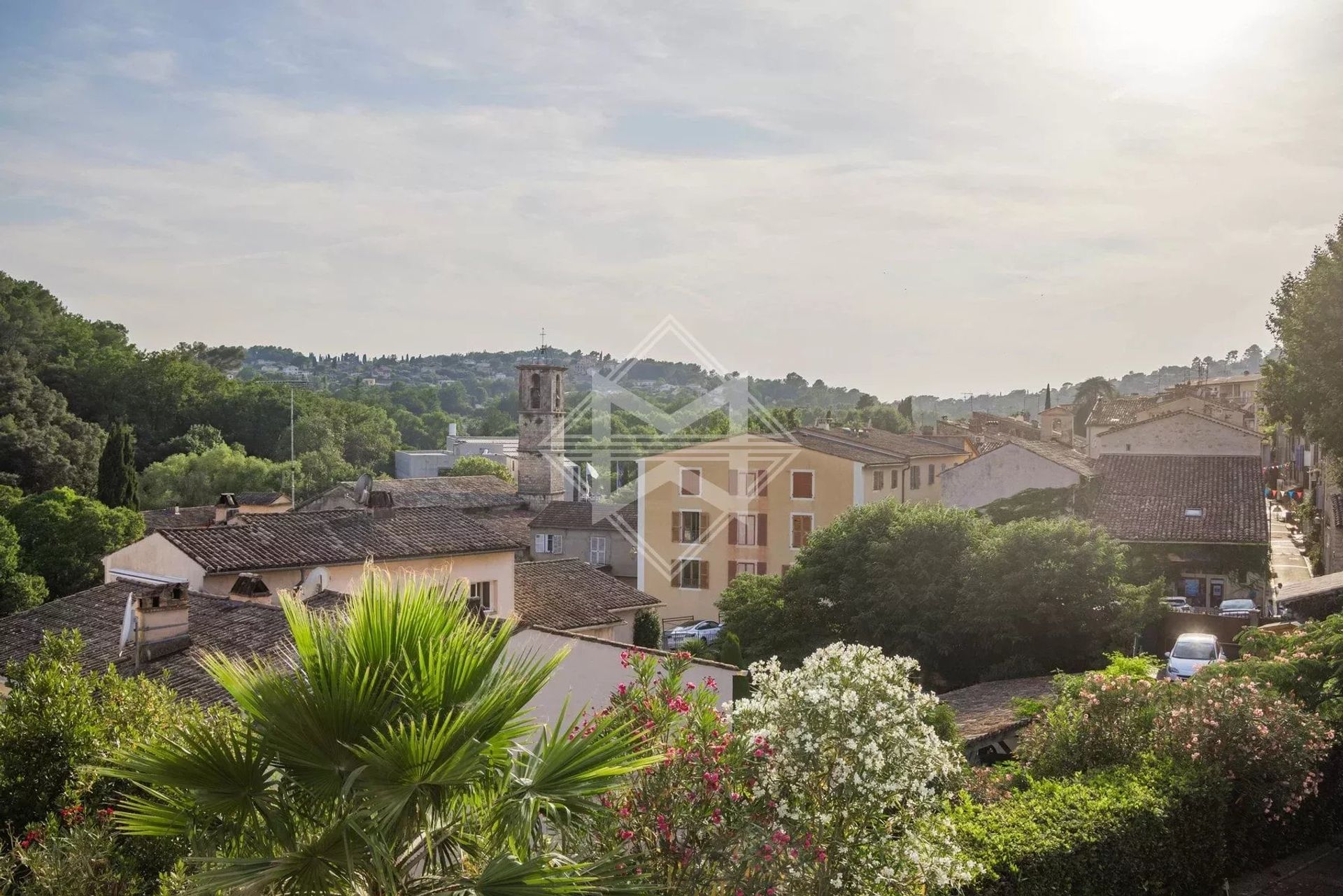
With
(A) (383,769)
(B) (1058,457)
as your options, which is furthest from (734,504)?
(A) (383,769)

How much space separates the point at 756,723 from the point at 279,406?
80.2 m

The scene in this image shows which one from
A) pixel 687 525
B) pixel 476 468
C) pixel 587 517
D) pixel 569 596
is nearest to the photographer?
pixel 569 596

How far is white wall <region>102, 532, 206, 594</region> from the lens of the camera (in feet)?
65.7

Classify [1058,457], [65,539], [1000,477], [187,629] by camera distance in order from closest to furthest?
[187,629] → [65,539] → [1058,457] → [1000,477]

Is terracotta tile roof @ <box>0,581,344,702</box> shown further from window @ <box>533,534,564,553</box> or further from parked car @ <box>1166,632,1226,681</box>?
window @ <box>533,534,564,553</box>

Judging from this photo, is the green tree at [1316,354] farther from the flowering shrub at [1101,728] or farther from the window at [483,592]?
the window at [483,592]

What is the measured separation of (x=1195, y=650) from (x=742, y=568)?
19.4 metres

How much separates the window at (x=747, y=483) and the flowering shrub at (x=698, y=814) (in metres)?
32.4

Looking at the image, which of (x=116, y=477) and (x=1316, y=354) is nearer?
(x=1316, y=354)

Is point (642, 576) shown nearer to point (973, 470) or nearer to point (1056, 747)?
point (973, 470)

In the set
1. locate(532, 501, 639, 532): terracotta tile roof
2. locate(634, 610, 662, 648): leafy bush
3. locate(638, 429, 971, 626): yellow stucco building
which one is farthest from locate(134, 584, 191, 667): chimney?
locate(532, 501, 639, 532): terracotta tile roof

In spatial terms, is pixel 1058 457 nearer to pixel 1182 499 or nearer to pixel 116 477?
pixel 1182 499

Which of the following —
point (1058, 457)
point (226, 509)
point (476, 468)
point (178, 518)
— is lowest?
point (178, 518)

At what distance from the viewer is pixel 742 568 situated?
1523 inches
